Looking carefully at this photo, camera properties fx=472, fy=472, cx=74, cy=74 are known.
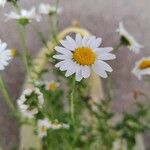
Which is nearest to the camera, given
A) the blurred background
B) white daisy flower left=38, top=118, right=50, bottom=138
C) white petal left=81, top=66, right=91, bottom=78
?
white petal left=81, top=66, right=91, bottom=78

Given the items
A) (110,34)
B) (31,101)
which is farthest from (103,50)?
(110,34)

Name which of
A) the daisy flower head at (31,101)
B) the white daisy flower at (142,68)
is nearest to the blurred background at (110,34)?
the white daisy flower at (142,68)

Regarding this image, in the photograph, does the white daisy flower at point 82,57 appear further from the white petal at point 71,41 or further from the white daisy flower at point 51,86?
the white daisy flower at point 51,86

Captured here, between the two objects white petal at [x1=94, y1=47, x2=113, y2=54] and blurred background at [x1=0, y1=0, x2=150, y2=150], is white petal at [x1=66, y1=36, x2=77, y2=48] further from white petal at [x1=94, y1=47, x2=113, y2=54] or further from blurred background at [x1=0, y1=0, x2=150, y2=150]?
blurred background at [x1=0, y1=0, x2=150, y2=150]

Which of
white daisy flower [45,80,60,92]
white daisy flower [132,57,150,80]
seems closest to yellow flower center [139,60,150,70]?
white daisy flower [132,57,150,80]

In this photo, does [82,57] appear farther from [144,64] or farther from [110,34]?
[110,34]

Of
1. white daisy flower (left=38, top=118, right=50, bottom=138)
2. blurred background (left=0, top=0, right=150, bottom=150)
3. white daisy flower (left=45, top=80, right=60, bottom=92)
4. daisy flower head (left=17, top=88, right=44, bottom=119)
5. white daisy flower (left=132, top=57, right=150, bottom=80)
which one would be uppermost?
blurred background (left=0, top=0, right=150, bottom=150)

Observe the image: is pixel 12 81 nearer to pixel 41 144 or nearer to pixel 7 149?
pixel 7 149
